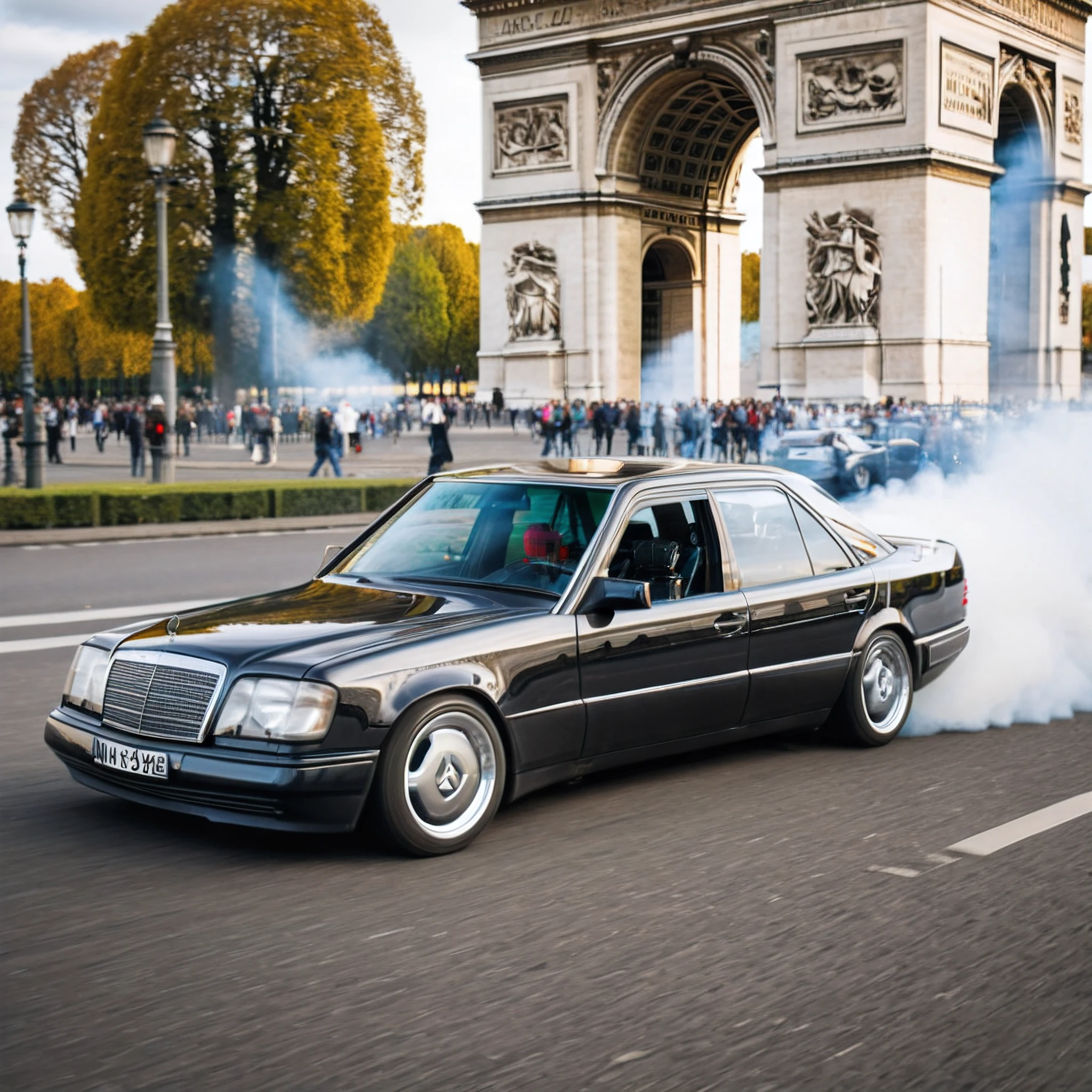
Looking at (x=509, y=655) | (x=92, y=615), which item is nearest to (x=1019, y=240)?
(x=92, y=615)

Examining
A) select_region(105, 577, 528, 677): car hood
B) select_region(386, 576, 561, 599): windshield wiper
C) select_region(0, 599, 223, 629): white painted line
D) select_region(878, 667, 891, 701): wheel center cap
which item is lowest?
select_region(0, 599, 223, 629): white painted line

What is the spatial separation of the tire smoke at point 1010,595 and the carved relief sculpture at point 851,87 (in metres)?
28.6

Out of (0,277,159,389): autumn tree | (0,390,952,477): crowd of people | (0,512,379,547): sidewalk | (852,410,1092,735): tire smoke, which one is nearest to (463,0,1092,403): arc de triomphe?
(0,390,952,477): crowd of people

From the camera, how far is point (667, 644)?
618cm

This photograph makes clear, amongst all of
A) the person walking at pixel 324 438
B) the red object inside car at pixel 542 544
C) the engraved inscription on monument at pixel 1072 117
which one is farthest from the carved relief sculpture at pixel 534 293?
the red object inside car at pixel 542 544

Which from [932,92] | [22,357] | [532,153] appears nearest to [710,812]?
[22,357]

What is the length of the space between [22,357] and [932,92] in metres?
22.7

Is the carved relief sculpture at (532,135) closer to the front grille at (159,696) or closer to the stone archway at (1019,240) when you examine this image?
the stone archway at (1019,240)

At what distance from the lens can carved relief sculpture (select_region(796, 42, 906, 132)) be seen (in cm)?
4000

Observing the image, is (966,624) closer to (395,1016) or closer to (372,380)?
(395,1016)

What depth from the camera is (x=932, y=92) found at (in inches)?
1564

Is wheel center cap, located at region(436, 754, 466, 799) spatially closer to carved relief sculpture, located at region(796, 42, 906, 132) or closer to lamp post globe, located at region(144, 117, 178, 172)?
lamp post globe, located at region(144, 117, 178, 172)

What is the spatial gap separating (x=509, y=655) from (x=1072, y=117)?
47.8 meters

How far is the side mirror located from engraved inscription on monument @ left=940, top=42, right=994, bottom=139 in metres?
37.1
